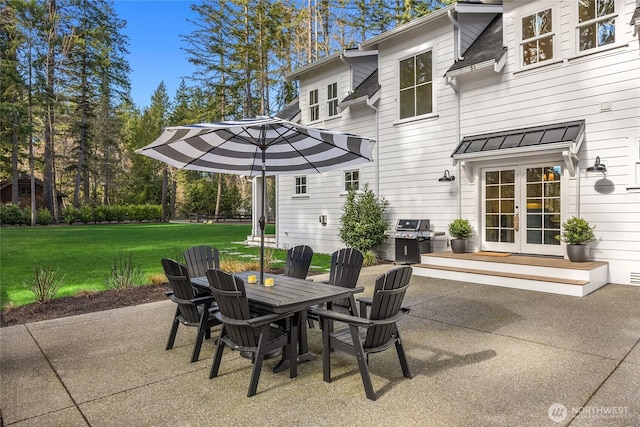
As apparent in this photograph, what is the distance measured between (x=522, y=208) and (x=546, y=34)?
11.1 ft

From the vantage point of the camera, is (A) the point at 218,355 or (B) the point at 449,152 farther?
(B) the point at 449,152

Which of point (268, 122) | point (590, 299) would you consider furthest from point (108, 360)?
point (590, 299)

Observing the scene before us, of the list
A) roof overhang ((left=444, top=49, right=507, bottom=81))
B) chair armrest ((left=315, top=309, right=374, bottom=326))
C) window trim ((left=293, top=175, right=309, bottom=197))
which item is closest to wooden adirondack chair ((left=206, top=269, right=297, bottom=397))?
chair armrest ((left=315, top=309, right=374, bottom=326))

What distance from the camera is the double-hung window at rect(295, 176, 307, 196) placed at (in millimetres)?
12734

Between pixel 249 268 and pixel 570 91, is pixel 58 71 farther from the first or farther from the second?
pixel 570 91

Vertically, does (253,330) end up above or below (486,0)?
below

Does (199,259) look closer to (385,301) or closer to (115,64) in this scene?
(385,301)

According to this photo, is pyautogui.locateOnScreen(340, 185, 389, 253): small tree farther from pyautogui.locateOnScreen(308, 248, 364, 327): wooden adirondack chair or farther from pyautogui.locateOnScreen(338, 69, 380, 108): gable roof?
pyautogui.locateOnScreen(308, 248, 364, 327): wooden adirondack chair

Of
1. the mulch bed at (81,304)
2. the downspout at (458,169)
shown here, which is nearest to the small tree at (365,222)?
the downspout at (458,169)

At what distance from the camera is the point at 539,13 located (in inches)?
296

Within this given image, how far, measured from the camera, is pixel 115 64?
32.2 metres

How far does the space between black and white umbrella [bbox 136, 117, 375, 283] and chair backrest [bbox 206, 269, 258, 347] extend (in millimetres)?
1003

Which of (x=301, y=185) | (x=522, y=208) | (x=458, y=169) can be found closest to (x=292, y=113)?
(x=301, y=185)

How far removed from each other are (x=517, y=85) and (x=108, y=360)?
830 centimetres
